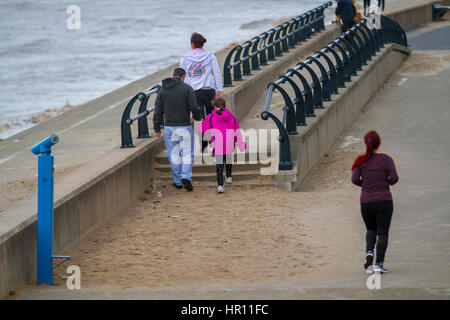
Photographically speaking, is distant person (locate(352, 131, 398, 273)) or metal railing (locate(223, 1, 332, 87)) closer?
distant person (locate(352, 131, 398, 273))

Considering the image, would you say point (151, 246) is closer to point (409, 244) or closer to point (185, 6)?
point (409, 244)

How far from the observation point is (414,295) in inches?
273

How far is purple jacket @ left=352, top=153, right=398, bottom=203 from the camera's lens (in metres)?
8.09

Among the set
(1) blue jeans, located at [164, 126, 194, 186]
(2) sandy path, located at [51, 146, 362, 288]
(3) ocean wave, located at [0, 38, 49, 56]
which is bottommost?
(2) sandy path, located at [51, 146, 362, 288]

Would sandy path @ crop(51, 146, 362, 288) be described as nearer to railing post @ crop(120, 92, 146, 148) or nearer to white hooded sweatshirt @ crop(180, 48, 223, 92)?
railing post @ crop(120, 92, 146, 148)

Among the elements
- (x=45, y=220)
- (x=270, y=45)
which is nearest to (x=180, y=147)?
(x=45, y=220)

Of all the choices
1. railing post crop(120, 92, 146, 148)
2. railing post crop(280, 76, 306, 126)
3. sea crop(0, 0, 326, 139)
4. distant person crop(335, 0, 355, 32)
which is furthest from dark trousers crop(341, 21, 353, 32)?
railing post crop(120, 92, 146, 148)

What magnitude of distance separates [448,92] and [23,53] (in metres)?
38.9

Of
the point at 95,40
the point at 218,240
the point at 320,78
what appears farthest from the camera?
the point at 95,40

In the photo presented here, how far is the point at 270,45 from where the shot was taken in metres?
21.5

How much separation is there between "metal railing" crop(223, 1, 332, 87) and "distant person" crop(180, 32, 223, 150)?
4.02 metres

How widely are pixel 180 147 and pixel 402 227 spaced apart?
355 centimetres

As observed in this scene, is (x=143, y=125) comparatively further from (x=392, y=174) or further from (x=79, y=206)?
(x=392, y=174)
